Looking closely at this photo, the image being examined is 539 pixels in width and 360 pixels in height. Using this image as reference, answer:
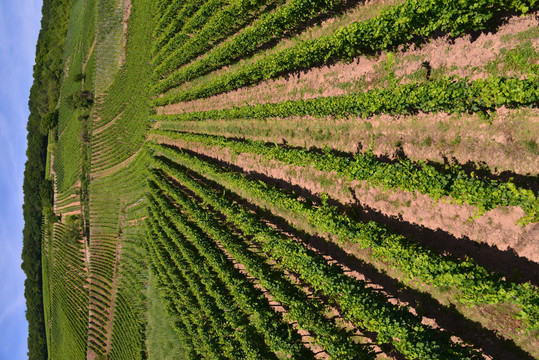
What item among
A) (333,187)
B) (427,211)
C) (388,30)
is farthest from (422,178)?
(388,30)

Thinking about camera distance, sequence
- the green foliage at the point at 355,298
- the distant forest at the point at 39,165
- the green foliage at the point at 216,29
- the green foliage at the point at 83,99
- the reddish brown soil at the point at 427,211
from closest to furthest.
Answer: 1. the reddish brown soil at the point at 427,211
2. the green foliage at the point at 355,298
3. the green foliage at the point at 216,29
4. the green foliage at the point at 83,99
5. the distant forest at the point at 39,165

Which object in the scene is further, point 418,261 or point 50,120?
point 50,120

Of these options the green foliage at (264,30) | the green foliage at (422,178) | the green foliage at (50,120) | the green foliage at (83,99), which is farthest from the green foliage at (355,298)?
the green foliage at (50,120)

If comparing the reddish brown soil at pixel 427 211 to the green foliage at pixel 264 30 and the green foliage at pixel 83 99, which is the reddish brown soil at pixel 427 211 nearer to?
the green foliage at pixel 264 30

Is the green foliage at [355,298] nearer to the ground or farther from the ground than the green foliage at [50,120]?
nearer to the ground

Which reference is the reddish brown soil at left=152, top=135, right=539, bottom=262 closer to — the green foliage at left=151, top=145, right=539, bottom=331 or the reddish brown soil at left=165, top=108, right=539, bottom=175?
the green foliage at left=151, top=145, right=539, bottom=331

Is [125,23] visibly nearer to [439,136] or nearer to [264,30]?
[264,30]
